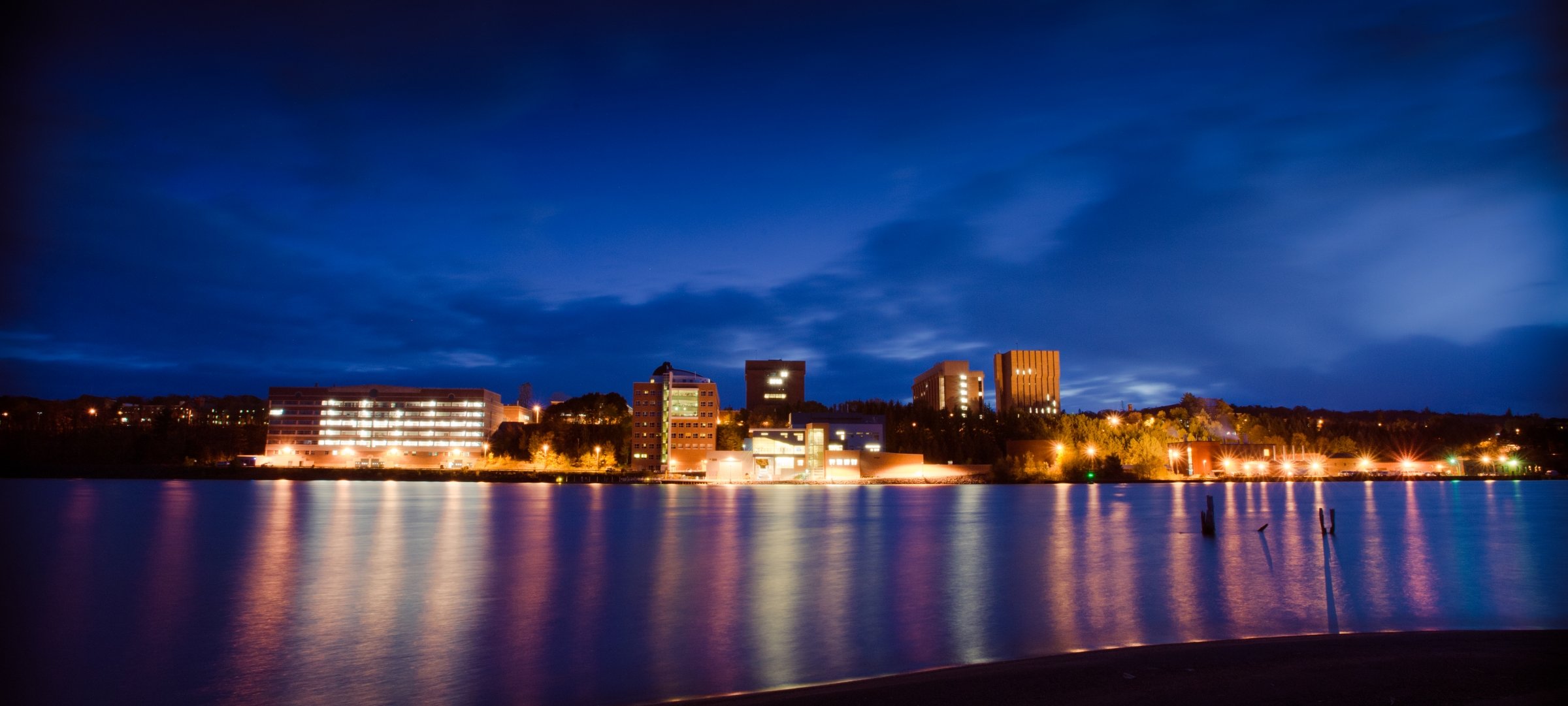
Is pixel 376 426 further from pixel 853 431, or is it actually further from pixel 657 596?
pixel 657 596

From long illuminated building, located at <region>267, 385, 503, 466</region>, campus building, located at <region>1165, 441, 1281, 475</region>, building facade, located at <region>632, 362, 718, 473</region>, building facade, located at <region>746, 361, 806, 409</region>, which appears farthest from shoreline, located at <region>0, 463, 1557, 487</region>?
building facade, located at <region>746, 361, 806, 409</region>

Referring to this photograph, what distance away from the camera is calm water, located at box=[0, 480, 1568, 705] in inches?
454

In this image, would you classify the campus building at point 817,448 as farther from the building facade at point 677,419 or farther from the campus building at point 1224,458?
the campus building at point 1224,458

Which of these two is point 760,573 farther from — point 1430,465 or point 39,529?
point 1430,465

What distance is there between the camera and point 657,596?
18.1 meters

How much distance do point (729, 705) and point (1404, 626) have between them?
42.0 feet

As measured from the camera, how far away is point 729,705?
855 cm

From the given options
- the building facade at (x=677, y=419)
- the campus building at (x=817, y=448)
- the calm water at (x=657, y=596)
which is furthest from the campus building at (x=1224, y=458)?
the calm water at (x=657, y=596)

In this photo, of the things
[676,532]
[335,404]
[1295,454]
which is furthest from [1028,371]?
[676,532]

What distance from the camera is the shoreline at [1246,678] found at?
7887 millimetres

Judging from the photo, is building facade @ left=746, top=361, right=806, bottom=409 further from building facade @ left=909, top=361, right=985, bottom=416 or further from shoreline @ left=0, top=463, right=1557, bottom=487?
shoreline @ left=0, top=463, right=1557, bottom=487

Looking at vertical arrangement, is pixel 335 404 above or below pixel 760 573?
above

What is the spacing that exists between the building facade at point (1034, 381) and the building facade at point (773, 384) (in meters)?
47.6

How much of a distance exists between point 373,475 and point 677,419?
45.9 meters
